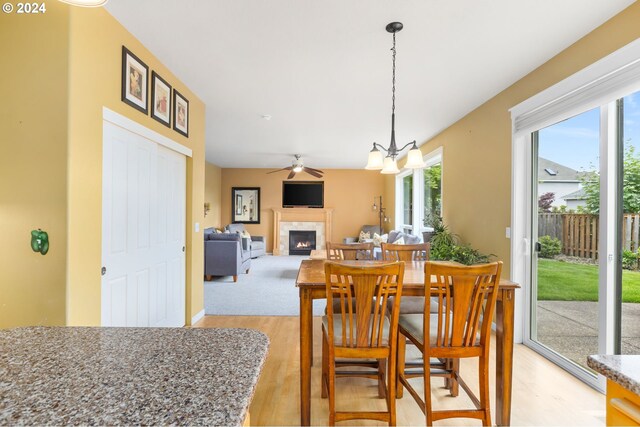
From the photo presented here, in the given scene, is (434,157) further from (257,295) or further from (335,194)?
(335,194)

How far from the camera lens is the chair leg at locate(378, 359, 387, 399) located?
2088 mm

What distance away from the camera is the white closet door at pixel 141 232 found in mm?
2221

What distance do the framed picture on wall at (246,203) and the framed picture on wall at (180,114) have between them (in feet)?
19.6

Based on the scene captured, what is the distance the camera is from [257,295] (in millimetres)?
4770

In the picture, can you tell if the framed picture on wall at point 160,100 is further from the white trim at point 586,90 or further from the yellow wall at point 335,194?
the yellow wall at point 335,194

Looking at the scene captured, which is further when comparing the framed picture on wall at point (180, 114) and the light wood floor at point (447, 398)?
the framed picture on wall at point (180, 114)

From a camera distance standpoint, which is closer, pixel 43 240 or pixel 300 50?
pixel 43 240

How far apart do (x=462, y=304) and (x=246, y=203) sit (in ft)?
27.0

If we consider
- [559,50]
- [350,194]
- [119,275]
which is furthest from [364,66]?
[350,194]

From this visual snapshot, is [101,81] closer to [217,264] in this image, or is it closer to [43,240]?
[43,240]

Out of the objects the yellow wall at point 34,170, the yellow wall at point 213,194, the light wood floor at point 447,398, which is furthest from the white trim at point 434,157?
the yellow wall at point 213,194

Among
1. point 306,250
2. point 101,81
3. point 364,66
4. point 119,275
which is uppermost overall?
point 364,66

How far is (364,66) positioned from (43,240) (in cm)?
266

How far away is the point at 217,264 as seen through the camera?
559 cm
